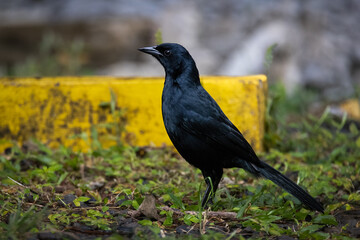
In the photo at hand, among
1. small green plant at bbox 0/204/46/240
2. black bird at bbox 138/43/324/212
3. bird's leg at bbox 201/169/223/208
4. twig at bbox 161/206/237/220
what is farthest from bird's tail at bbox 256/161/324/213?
small green plant at bbox 0/204/46/240

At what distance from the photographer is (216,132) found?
3.15 m

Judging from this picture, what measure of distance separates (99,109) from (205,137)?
5.50ft

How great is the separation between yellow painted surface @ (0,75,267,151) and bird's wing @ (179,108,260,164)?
1283 mm

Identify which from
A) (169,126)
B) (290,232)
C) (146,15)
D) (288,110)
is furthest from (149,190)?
(146,15)

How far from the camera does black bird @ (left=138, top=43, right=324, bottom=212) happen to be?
10.2ft

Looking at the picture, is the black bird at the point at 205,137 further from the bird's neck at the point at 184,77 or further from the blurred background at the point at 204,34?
the blurred background at the point at 204,34

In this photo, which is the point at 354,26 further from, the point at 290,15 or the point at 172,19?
the point at 172,19

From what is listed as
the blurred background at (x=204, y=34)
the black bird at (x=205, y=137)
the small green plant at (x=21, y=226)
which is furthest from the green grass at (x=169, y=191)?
the blurred background at (x=204, y=34)

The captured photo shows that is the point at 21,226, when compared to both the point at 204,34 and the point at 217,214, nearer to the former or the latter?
the point at 217,214

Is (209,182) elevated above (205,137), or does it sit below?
below

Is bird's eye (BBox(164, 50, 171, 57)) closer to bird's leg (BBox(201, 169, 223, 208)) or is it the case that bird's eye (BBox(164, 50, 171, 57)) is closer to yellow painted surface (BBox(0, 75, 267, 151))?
bird's leg (BBox(201, 169, 223, 208))

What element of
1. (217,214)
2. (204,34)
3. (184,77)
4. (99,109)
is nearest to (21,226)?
(217,214)

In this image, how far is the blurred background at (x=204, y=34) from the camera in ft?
29.7

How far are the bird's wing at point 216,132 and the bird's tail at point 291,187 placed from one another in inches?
3.4
